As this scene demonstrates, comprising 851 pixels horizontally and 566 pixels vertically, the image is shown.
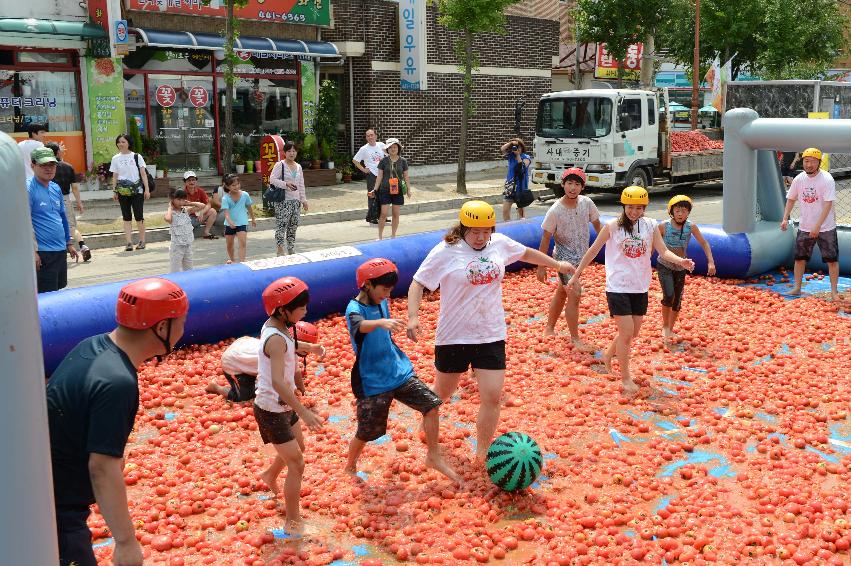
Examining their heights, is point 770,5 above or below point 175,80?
above

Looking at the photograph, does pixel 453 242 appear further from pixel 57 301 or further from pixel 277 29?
pixel 277 29

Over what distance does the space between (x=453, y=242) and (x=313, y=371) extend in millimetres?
3176

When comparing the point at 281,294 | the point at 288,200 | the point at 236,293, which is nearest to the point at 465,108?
the point at 288,200

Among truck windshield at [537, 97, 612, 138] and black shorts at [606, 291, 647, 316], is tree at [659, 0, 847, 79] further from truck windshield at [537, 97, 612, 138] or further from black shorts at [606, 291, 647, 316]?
black shorts at [606, 291, 647, 316]

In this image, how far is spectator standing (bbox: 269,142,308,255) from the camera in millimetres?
14477

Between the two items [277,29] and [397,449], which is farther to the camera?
[277,29]

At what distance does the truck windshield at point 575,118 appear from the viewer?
2294cm

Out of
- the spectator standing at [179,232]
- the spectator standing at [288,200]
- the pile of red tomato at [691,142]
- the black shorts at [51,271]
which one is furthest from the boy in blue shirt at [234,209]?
the pile of red tomato at [691,142]

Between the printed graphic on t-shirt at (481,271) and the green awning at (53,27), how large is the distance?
53.5ft

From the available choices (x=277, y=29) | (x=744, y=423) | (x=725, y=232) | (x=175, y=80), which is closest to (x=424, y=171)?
(x=277, y=29)

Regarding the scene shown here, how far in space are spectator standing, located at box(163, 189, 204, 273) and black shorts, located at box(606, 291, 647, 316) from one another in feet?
20.3

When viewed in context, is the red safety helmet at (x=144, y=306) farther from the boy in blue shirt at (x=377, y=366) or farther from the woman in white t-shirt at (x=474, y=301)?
the woman in white t-shirt at (x=474, y=301)

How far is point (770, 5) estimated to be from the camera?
3709cm

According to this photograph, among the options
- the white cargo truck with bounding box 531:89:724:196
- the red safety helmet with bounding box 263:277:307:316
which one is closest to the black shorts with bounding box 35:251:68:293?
the red safety helmet with bounding box 263:277:307:316
